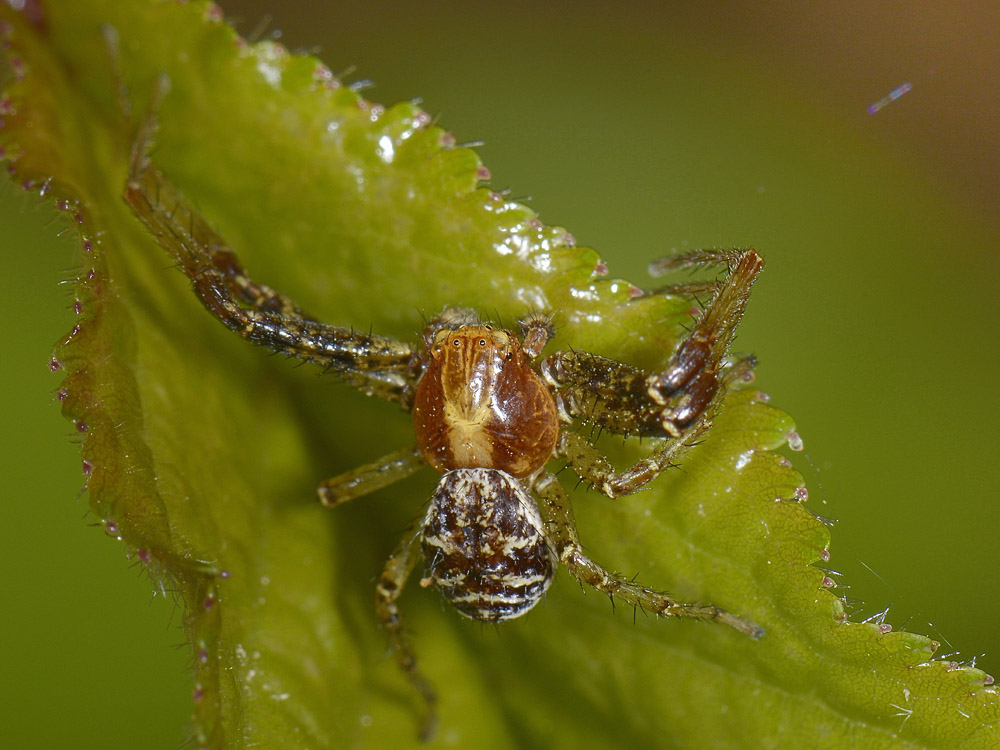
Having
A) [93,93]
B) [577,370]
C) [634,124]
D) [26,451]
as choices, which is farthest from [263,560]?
[634,124]

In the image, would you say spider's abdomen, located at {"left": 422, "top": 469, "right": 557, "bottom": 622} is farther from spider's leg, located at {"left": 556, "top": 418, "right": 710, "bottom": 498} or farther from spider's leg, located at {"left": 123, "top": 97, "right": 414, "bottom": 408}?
spider's leg, located at {"left": 123, "top": 97, "right": 414, "bottom": 408}

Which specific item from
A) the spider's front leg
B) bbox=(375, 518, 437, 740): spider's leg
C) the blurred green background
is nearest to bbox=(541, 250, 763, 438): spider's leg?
the spider's front leg

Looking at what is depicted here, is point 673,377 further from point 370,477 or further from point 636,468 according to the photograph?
point 370,477

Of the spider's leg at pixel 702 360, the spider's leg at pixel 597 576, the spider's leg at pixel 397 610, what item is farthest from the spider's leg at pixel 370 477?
the spider's leg at pixel 702 360

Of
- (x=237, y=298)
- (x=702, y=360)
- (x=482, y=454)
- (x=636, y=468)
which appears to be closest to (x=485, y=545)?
(x=482, y=454)

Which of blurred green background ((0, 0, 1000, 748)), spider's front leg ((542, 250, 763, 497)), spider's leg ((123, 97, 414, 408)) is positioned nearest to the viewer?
spider's front leg ((542, 250, 763, 497))
